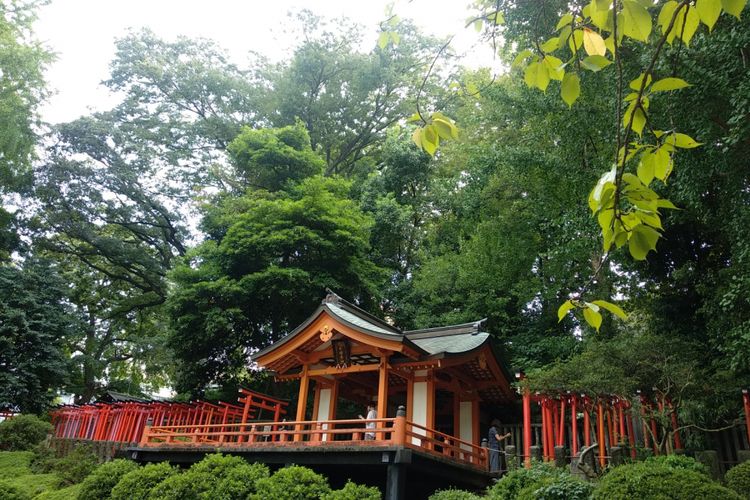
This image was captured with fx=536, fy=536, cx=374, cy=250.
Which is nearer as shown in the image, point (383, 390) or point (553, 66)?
point (553, 66)

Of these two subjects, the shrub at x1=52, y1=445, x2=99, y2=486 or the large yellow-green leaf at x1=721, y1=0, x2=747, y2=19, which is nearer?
the large yellow-green leaf at x1=721, y1=0, x2=747, y2=19

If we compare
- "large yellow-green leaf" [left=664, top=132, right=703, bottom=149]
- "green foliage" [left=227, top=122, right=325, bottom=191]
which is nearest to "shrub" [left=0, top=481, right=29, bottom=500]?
"green foliage" [left=227, top=122, right=325, bottom=191]

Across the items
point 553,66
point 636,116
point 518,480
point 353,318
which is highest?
point 353,318

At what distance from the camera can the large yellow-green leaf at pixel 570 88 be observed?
1.84 meters

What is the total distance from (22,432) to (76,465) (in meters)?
5.65

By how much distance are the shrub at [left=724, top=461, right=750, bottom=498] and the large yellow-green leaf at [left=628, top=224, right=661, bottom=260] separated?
22.7ft

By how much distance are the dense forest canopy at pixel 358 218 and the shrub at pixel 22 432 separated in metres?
1.70

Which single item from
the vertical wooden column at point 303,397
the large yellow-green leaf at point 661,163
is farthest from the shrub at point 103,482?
the large yellow-green leaf at point 661,163

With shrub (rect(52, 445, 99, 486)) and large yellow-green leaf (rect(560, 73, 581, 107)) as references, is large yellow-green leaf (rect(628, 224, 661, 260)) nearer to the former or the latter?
large yellow-green leaf (rect(560, 73, 581, 107))

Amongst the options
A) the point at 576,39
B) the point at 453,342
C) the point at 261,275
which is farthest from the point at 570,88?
the point at 261,275

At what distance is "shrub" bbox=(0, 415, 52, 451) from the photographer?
57.3ft

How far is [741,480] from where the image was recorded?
6812 mm

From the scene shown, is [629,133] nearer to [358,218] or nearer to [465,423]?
[465,423]

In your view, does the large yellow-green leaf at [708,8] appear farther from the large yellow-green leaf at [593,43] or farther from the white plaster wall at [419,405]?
the white plaster wall at [419,405]
